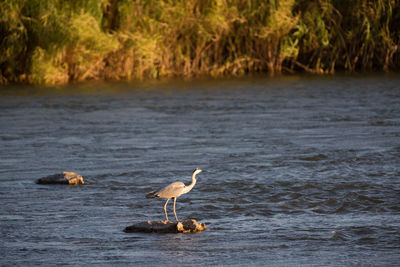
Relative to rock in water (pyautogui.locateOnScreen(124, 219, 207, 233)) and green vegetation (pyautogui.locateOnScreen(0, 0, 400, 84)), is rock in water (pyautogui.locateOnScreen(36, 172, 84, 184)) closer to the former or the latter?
rock in water (pyautogui.locateOnScreen(124, 219, 207, 233))

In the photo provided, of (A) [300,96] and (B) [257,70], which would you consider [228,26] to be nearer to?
(B) [257,70]

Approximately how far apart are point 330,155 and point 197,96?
11205mm

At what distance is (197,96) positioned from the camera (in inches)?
961

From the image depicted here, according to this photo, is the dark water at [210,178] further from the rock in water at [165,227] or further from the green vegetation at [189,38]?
the green vegetation at [189,38]

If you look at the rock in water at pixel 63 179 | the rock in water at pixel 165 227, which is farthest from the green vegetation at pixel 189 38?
the rock in water at pixel 165 227

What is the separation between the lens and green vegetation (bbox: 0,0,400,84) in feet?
86.2

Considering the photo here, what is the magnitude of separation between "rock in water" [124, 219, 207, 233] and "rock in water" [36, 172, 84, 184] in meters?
2.70

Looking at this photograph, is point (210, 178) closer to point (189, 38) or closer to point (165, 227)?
point (165, 227)

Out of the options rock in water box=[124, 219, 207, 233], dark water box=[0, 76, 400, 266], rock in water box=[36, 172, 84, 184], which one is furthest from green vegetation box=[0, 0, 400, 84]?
rock in water box=[124, 219, 207, 233]

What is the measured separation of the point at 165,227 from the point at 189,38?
22755 mm

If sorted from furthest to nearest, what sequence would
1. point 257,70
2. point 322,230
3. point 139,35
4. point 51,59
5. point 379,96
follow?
1. point 257,70
2. point 139,35
3. point 51,59
4. point 379,96
5. point 322,230

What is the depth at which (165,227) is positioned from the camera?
8.46 meters

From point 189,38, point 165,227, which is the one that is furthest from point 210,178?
point 189,38

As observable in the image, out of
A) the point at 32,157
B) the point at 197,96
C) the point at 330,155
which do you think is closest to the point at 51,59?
the point at 197,96
